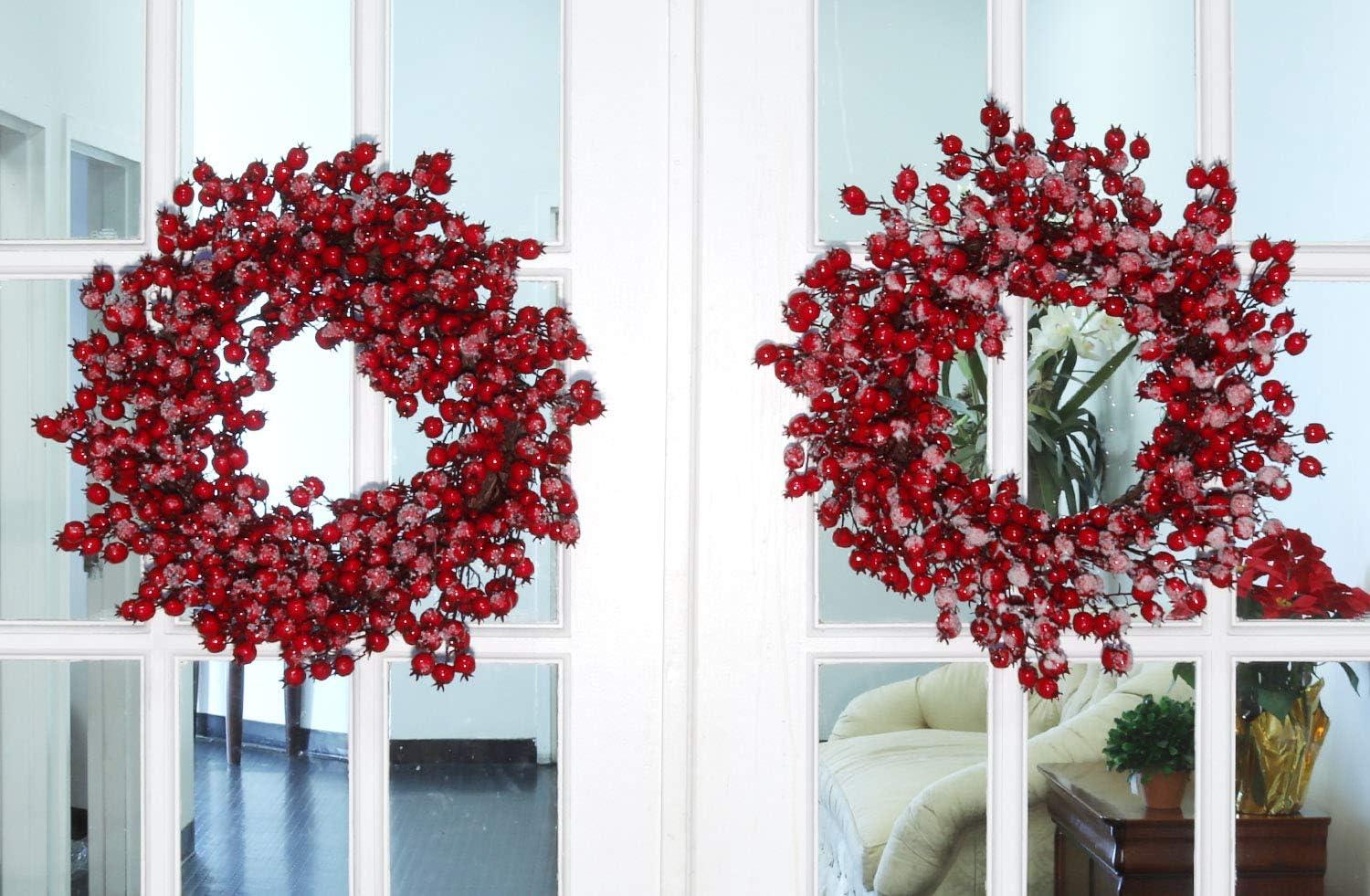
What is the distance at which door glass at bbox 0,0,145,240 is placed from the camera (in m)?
1.14

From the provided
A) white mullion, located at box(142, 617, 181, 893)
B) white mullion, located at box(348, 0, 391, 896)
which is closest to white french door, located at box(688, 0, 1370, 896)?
white mullion, located at box(348, 0, 391, 896)

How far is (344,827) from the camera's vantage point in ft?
3.78

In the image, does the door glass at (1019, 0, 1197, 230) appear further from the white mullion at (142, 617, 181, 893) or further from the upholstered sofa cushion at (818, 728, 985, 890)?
the white mullion at (142, 617, 181, 893)

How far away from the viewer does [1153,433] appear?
108cm

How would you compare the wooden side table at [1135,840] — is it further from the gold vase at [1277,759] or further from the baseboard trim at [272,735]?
the baseboard trim at [272,735]

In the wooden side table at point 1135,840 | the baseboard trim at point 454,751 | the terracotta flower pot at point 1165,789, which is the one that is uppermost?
the baseboard trim at point 454,751

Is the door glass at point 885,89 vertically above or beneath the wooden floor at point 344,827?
above

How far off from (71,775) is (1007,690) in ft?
2.91

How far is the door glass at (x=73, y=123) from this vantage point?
114 cm

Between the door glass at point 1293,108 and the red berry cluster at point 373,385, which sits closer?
the red berry cluster at point 373,385

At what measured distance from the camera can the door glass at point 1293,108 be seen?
1147 millimetres

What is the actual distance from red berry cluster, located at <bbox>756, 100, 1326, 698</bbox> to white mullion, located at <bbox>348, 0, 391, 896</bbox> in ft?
1.21

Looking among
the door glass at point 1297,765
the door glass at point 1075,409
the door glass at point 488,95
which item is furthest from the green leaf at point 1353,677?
the door glass at point 488,95

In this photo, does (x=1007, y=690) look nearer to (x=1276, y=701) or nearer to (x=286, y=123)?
(x=1276, y=701)
